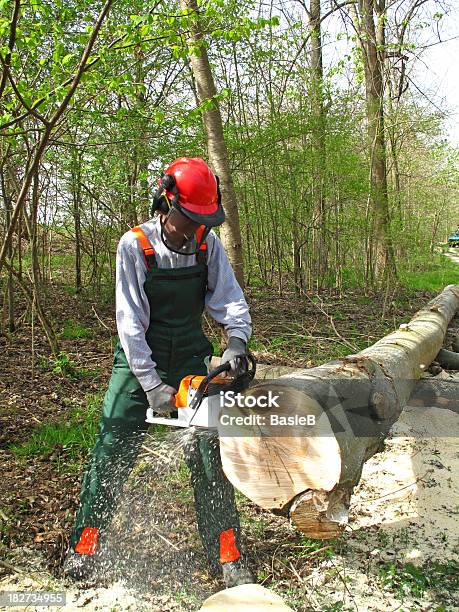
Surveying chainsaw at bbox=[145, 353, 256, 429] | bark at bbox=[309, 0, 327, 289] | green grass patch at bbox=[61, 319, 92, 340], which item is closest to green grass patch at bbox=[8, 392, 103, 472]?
chainsaw at bbox=[145, 353, 256, 429]

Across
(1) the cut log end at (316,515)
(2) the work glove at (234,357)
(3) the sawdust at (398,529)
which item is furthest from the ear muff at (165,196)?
(3) the sawdust at (398,529)

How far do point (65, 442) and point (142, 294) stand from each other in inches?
77.4

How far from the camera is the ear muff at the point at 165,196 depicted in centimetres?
256

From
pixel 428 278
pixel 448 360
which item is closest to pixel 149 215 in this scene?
pixel 448 360

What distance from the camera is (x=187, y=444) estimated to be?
2.81 metres

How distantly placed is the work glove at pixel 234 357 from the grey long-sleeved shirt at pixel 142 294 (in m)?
0.07

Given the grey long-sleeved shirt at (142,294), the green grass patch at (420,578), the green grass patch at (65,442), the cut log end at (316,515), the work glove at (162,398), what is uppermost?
the grey long-sleeved shirt at (142,294)

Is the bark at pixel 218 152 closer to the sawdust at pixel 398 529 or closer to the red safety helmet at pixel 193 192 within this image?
the sawdust at pixel 398 529

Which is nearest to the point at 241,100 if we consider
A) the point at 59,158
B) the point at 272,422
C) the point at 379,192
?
→ the point at 379,192

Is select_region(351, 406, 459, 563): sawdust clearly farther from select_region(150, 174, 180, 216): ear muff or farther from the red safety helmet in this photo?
select_region(150, 174, 180, 216): ear muff

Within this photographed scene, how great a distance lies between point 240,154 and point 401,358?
17.7 ft

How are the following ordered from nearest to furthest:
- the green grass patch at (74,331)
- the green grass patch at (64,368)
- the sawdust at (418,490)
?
1. the sawdust at (418,490)
2. the green grass patch at (64,368)
3. the green grass patch at (74,331)

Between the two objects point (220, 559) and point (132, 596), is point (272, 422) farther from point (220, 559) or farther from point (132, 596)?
point (132, 596)

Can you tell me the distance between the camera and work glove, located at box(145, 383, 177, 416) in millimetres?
2521
